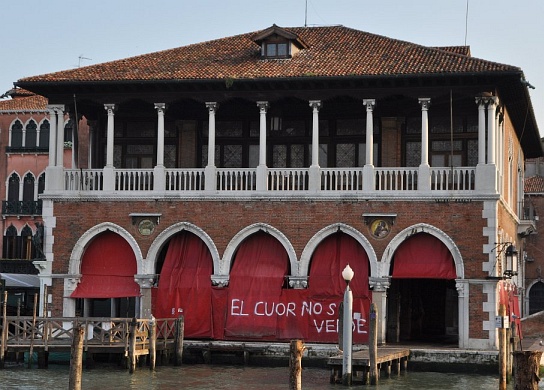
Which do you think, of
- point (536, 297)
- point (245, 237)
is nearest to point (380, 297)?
point (245, 237)

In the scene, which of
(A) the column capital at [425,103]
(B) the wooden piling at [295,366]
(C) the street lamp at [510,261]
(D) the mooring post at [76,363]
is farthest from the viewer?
(A) the column capital at [425,103]

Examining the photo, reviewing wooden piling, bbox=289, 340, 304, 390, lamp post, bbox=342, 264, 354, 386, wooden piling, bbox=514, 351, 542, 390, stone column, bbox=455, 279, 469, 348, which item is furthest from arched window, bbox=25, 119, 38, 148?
wooden piling, bbox=514, 351, 542, 390

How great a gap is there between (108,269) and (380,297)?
7.31 m

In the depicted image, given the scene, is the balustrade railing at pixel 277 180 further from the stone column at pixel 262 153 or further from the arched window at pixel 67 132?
the arched window at pixel 67 132

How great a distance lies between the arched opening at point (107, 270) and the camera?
30.2m

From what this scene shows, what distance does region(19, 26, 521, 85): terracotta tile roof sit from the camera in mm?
29016

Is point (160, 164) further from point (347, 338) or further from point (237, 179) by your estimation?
point (347, 338)

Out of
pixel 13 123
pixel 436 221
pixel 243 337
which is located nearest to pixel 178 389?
pixel 243 337

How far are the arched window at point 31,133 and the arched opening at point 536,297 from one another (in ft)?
68.0

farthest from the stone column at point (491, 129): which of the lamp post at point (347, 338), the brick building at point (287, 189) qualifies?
the lamp post at point (347, 338)

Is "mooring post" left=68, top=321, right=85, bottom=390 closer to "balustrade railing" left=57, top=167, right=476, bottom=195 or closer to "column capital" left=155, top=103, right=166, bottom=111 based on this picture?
"balustrade railing" left=57, top=167, right=476, bottom=195

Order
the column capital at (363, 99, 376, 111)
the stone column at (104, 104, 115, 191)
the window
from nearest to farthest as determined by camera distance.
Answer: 1. the column capital at (363, 99, 376, 111)
2. the stone column at (104, 104, 115, 191)
3. the window

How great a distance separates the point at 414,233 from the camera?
28.6 metres

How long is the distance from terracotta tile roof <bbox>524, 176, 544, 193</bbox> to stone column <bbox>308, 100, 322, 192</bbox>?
19.4 m
